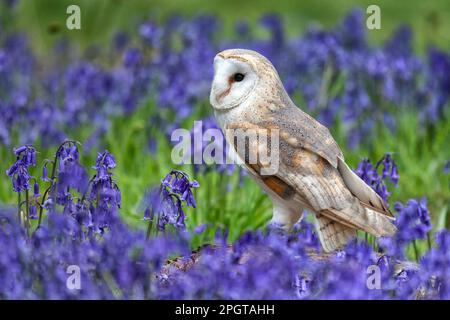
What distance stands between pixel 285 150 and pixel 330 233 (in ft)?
1.39

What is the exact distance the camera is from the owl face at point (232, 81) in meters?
4.52

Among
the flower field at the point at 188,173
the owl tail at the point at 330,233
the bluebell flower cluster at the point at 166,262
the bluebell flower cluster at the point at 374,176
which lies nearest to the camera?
the bluebell flower cluster at the point at 166,262

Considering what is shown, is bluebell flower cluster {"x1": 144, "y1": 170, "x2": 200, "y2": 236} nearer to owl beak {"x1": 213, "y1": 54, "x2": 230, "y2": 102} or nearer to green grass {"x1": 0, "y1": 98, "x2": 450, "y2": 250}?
owl beak {"x1": 213, "y1": 54, "x2": 230, "y2": 102}

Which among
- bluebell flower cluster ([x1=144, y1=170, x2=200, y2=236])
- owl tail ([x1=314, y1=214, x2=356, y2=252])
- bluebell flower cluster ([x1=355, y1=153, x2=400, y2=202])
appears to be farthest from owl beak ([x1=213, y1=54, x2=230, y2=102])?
bluebell flower cluster ([x1=355, y1=153, x2=400, y2=202])

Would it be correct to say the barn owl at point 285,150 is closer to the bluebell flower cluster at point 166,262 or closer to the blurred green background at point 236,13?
the bluebell flower cluster at point 166,262

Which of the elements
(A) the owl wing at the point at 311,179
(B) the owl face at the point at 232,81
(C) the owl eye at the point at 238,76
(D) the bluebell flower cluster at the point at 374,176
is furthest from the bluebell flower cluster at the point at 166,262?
(C) the owl eye at the point at 238,76

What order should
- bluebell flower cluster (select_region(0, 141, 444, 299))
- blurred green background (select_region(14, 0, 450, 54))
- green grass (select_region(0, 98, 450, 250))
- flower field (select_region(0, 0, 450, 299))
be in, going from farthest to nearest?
blurred green background (select_region(14, 0, 450, 54)), green grass (select_region(0, 98, 450, 250)), flower field (select_region(0, 0, 450, 299)), bluebell flower cluster (select_region(0, 141, 444, 299))

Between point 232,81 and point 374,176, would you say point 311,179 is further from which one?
point 374,176

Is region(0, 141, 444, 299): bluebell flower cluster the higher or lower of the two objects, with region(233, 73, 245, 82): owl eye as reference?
lower

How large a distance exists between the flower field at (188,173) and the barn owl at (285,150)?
0.50 feet

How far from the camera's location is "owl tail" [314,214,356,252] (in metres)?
4.60

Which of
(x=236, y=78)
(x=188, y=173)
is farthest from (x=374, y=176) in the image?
(x=188, y=173)

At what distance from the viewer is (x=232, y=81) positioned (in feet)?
15.0
